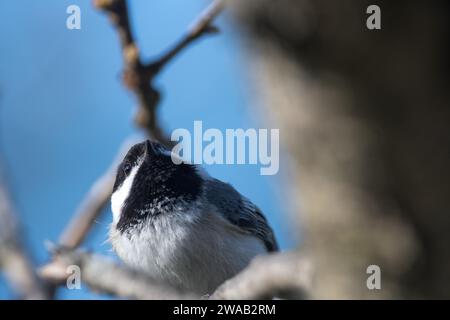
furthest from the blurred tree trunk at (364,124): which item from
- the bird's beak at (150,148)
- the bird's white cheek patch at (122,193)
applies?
the bird's white cheek patch at (122,193)

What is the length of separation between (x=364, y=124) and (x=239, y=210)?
5.43 feet

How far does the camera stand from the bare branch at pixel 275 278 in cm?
70

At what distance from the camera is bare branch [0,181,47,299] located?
1.22 metres

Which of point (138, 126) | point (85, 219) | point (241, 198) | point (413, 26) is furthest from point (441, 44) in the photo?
point (241, 198)

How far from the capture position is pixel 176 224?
76.0 inches

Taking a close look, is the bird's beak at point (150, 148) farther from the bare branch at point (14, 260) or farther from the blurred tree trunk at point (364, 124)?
the blurred tree trunk at point (364, 124)

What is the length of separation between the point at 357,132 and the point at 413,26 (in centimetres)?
9

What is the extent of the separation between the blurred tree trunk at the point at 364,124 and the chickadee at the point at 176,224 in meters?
1.40

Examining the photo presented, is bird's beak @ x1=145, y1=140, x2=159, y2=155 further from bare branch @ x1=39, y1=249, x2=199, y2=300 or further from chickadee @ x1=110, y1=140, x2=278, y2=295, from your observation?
bare branch @ x1=39, y1=249, x2=199, y2=300

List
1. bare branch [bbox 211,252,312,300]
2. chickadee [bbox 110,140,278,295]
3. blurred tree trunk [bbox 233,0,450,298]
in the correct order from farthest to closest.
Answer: chickadee [bbox 110,140,278,295], bare branch [bbox 211,252,312,300], blurred tree trunk [bbox 233,0,450,298]

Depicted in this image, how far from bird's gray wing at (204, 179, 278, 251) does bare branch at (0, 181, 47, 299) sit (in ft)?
2.71

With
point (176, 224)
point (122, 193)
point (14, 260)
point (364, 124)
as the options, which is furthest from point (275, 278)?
point (122, 193)

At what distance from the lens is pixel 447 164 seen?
1.56ft

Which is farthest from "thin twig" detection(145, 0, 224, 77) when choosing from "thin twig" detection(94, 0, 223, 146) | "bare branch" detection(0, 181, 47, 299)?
"bare branch" detection(0, 181, 47, 299)
